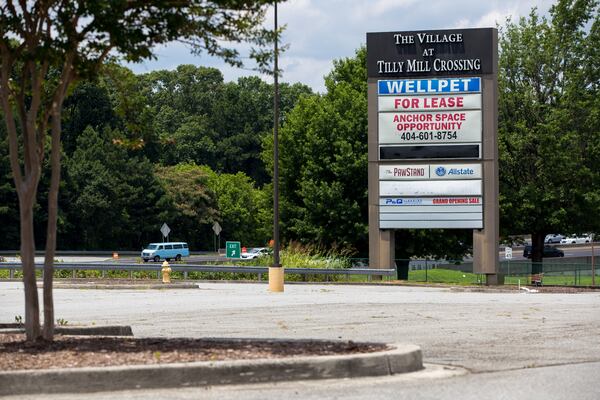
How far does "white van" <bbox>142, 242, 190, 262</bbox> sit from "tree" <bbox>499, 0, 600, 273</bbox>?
108 ft

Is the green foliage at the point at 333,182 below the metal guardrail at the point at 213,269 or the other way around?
the other way around

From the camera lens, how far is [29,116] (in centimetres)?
1259

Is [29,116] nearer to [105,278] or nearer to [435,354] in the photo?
[435,354]

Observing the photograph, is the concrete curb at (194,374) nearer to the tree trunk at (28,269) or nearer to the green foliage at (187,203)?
the tree trunk at (28,269)

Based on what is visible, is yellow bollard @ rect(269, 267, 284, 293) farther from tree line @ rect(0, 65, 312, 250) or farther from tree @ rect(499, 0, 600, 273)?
tree line @ rect(0, 65, 312, 250)

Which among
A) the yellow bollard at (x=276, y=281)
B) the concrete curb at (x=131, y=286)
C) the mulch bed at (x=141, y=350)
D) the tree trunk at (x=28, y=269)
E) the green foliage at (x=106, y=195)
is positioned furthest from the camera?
the green foliage at (x=106, y=195)

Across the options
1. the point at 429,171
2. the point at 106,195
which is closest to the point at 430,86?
the point at 429,171

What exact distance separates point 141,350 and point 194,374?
1809 millimetres

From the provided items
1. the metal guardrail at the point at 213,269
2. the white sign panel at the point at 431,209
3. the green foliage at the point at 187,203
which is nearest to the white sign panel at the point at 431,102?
the white sign panel at the point at 431,209

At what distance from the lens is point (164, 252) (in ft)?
277

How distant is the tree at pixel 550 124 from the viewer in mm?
56938

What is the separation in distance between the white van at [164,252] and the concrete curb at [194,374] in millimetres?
72529

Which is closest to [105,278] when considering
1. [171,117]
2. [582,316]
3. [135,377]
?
[582,316]

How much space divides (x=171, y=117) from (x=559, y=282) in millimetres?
93800
